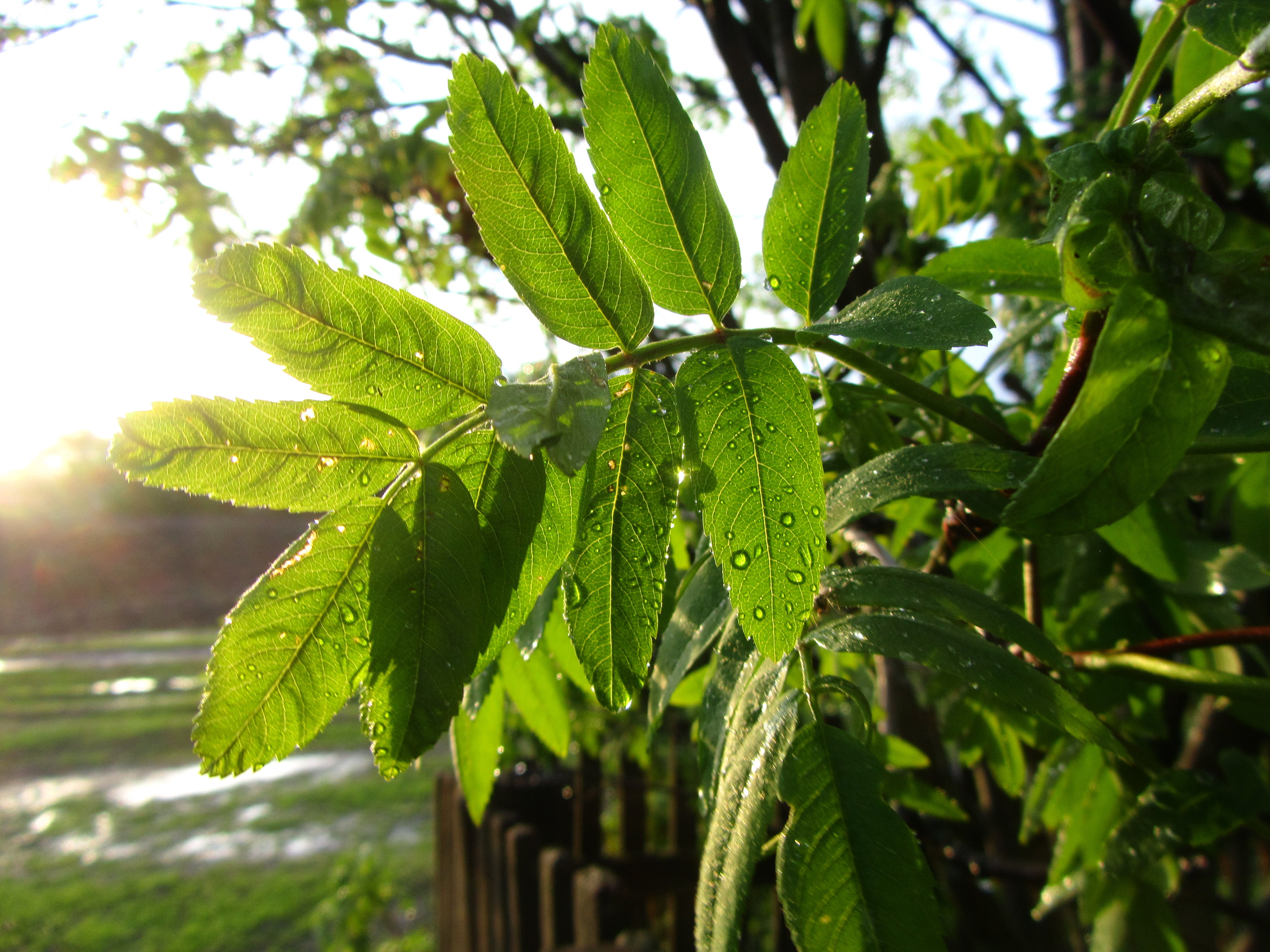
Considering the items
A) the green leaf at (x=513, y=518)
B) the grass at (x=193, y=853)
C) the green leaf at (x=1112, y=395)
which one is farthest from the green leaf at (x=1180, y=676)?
the grass at (x=193, y=853)

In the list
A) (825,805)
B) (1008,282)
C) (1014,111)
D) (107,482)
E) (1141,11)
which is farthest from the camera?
(107,482)

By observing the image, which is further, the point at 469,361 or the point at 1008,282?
the point at 1008,282

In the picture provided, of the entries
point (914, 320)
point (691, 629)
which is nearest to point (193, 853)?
point (691, 629)

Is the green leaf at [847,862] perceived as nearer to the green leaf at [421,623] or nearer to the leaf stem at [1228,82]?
the green leaf at [421,623]

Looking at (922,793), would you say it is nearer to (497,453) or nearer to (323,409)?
A: (497,453)

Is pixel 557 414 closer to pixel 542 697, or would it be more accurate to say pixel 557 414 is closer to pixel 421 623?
pixel 421 623

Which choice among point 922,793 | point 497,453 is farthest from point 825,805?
point 922,793

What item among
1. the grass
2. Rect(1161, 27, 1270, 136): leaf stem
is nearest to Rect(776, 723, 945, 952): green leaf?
Rect(1161, 27, 1270, 136): leaf stem
